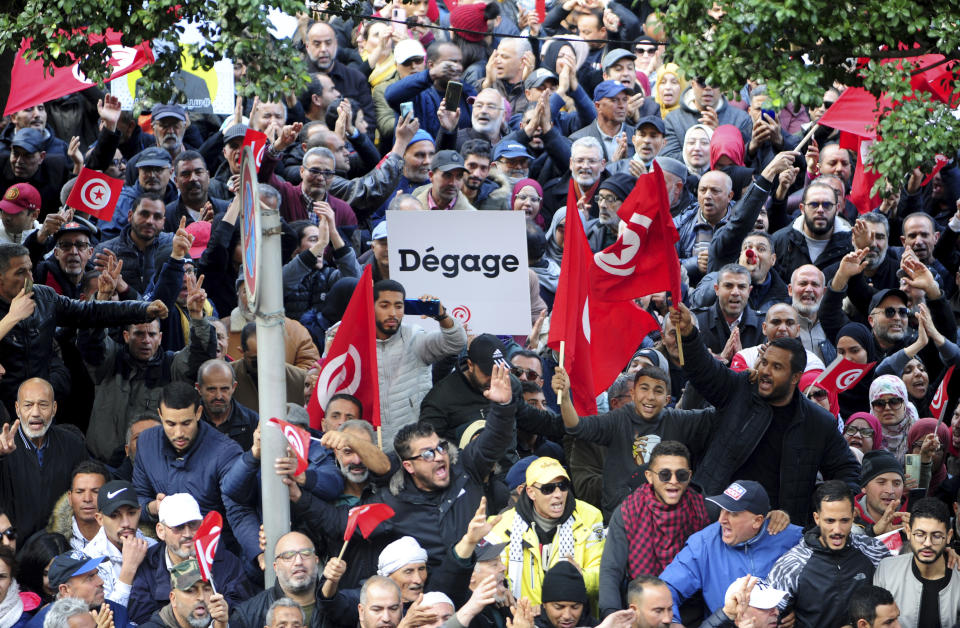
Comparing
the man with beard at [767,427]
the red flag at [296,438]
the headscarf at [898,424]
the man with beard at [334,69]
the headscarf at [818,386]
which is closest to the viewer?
the red flag at [296,438]

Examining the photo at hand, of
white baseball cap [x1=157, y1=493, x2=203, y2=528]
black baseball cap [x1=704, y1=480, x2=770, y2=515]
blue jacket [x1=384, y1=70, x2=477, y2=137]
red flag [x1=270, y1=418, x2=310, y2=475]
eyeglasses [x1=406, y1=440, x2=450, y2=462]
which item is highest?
blue jacket [x1=384, y1=70, x2=477, y2=137]

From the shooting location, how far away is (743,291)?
1289 cm

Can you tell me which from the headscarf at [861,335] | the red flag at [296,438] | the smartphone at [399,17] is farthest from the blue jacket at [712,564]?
the smartphone at [399,17]

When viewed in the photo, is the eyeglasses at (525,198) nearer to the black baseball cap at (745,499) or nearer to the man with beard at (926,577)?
the black baseball cap at (745,499)

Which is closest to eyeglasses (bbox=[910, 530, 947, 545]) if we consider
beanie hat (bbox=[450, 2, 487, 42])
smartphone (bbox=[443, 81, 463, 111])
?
smartphone (bbox=[443, 81, 463, 111])

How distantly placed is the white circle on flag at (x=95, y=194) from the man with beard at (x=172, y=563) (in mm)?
3383

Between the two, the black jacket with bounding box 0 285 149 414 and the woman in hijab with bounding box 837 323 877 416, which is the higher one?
the black jacket with bounding box 0 285 149 414

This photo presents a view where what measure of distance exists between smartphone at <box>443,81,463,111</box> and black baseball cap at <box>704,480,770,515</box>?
624 cm

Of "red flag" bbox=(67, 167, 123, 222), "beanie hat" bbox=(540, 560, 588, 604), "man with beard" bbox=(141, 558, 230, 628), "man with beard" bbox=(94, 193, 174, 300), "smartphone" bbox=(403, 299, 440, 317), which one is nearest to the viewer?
"man with beard" bbox=(141, 558, 230, 628)

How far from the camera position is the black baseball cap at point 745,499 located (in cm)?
983

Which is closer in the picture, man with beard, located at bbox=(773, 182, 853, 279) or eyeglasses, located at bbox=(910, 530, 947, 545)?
eyeglasses, located at bbox=(910, 530, 947, 545)

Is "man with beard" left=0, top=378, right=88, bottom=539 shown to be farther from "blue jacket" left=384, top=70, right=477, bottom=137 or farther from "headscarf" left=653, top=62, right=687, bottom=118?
"headscarf" left=653, top=62, right=687, bottom=118

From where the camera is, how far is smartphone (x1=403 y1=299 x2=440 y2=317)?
11.2 metres

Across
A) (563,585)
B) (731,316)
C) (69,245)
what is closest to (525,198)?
(731,316)
